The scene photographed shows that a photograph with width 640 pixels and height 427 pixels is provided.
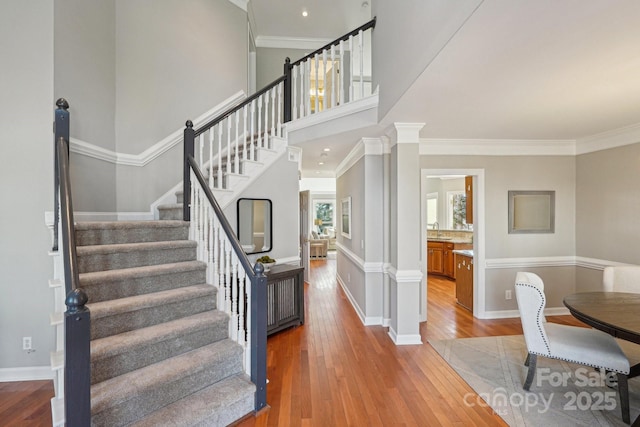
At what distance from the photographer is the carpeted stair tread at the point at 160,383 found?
164 centimetres

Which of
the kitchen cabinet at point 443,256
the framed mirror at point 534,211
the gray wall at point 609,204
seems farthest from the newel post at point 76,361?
the kitchen cabinet at point 443,256

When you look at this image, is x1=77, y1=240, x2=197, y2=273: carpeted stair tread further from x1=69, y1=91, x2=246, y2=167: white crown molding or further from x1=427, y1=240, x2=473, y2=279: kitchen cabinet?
x1=427, y1=240, x2=473, y2=279: kitchen cabinet

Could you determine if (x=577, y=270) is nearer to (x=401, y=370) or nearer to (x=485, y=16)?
(x=401, y=370)

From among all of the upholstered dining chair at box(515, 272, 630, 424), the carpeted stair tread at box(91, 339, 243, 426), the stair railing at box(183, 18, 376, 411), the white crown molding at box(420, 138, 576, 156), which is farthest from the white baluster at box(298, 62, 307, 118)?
the upholstered dining chair at box(515, 272, 630, 424)

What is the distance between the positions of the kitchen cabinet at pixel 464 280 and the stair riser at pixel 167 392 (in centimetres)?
364

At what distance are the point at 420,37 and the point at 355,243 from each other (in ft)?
10.3

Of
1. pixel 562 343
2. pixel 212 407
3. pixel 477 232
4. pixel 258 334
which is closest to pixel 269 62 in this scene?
pixel 477 232

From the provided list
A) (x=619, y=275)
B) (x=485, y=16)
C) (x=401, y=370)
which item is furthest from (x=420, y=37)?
(x=619, y=275)

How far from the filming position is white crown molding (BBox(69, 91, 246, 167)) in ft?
9.90

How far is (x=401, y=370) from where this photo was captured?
2.77 metres

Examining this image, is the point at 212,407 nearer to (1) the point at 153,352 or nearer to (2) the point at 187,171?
(1) the point at 153,352

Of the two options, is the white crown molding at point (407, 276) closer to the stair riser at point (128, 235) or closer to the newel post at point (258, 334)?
the newel post at point (258, 334)

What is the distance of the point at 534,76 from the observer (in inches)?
79.4

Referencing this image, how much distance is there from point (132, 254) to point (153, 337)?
0.84m
